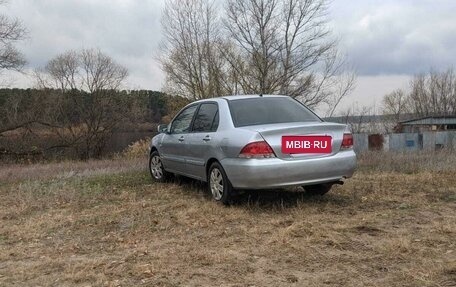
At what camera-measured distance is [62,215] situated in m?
5.81

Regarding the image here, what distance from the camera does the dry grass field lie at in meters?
3.49

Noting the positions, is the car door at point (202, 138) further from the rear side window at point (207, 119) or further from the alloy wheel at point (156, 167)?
the alloy wheel at point (156, 167)

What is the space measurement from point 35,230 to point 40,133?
36604 mm

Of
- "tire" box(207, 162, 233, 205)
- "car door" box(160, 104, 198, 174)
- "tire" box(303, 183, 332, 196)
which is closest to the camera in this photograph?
"tire" box(207, 162, 233, 205)

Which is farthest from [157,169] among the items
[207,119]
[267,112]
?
[267,112]

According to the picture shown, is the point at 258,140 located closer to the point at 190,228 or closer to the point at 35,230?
the point at 190,228

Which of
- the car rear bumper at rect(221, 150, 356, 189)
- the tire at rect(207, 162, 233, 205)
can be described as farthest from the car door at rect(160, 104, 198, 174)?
the car rear bumper at rect(221, 150, 356, 189)

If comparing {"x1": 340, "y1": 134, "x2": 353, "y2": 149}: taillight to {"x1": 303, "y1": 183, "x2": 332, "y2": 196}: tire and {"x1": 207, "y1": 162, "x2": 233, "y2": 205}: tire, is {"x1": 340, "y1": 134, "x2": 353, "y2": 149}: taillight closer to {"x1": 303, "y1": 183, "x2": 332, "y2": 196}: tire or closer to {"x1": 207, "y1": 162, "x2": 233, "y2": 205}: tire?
{"x1": 303, "y1": 183, "x2": 332, "y2": 196}: tire

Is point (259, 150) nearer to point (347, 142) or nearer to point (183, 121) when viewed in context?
point (347, 142)

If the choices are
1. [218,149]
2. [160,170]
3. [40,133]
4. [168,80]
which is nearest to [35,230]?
[218,149]

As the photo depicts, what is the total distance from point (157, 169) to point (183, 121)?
142cm

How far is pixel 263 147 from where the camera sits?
530 cm

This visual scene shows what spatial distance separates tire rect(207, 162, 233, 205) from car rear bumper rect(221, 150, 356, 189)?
142 millimetres

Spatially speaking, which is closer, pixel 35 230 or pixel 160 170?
pixel 35 230
